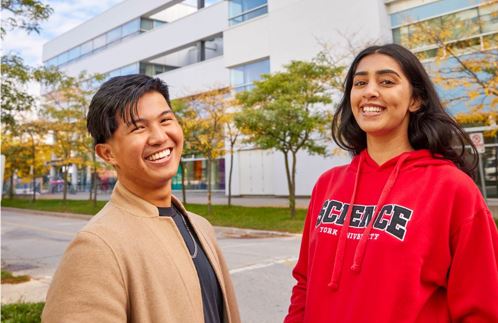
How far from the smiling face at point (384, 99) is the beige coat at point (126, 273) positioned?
1.02 metres

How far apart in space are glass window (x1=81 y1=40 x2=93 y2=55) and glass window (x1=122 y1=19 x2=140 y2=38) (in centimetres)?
599

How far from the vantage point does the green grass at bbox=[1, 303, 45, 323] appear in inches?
172

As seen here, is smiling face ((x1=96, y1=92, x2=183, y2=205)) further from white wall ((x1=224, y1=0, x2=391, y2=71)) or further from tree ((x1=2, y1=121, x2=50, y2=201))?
tree ((x1=2, y1=121, x2=50, y2=201))

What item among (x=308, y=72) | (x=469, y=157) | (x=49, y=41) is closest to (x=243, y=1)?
(x=308, y=72)

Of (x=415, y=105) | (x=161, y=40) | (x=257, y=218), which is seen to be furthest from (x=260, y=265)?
(x=161, y=40)

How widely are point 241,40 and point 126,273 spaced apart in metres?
24.5

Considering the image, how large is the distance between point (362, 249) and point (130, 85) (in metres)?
1.16

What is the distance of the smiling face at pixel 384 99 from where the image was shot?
71.4 inches

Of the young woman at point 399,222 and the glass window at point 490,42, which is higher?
the glass window at point 490,42

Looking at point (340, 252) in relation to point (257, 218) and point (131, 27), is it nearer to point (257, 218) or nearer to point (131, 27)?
point (257, 218)

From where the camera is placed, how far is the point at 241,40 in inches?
967

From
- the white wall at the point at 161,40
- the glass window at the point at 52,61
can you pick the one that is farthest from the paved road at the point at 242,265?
the glass window at the point at 52,61

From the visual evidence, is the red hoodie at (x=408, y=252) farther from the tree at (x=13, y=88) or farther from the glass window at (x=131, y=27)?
the glass window at (x=131, y=27)

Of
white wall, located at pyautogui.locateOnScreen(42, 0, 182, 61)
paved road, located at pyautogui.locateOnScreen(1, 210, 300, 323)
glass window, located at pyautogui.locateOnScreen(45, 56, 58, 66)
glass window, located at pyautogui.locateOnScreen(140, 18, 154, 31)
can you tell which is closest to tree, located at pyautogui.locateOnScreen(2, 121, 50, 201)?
glass window, located at pyautogui.locateOnScreen(140, 18, 154, 31)
